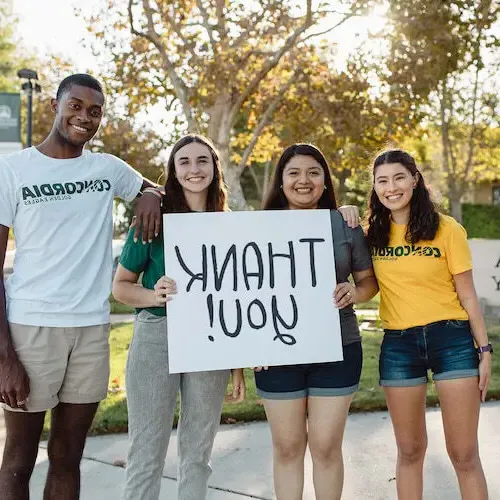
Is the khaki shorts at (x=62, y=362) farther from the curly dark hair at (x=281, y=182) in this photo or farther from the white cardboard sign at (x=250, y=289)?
the curly dark hair at (x=281, y=182)

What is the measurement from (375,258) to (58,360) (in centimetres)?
141

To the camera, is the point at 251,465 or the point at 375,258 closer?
the point at 375,258

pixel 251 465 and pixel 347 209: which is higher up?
pixel 347 209

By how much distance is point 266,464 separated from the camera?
13.3 feet

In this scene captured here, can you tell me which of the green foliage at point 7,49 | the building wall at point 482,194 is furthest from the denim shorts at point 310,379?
the building wall at point 482,194

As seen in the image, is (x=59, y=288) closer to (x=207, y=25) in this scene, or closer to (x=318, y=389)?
(x=318, y=389)

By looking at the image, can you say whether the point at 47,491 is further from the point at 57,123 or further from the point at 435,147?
the point at 435,147

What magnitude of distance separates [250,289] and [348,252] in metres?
0.49

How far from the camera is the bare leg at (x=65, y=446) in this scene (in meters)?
2.80

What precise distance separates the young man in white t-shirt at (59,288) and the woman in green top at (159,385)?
0.11 metres

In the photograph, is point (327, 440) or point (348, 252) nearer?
point (327, 440)

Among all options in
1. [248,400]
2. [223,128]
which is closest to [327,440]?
[248,400]

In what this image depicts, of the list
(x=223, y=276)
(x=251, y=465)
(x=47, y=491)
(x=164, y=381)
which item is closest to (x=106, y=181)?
(x=223, y=276)

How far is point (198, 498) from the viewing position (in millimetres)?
2865
